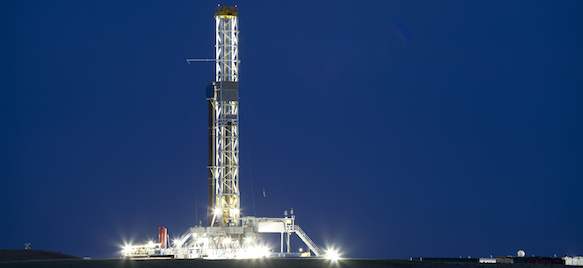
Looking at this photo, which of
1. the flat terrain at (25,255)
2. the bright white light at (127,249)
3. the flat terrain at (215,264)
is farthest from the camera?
the bright white light at (127,249)

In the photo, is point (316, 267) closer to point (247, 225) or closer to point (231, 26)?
point (247, 225)

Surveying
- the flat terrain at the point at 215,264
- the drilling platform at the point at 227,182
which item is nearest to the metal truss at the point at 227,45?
the drilling platform at the point at 227,182

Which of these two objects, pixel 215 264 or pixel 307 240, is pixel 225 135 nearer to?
pixel 307 240

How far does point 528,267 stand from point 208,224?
81.9ft

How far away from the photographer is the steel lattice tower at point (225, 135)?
181 ft

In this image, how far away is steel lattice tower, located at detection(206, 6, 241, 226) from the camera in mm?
55219

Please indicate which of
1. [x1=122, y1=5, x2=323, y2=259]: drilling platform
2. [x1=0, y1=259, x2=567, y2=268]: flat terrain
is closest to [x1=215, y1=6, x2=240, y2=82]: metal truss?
[x1=122, y1=5, x2=323, y2=259]: drilling platform

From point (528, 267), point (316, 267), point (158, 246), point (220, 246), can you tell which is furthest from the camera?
point (220, 246)

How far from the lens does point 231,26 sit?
5756 cm

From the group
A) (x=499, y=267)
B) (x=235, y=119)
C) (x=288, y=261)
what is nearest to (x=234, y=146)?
(x=235, y=119)

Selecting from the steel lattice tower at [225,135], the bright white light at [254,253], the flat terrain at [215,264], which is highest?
the steel lattice tower at [225,135]

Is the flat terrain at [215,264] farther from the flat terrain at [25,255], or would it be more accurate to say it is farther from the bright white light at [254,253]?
→ the flat terrain at [25,255]

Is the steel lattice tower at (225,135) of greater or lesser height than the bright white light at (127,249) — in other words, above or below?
above

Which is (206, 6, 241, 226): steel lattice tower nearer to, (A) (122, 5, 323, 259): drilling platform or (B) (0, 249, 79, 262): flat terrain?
(A) (122, 5, 323, 259): drilling platform
